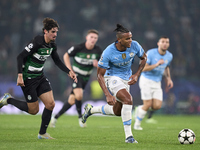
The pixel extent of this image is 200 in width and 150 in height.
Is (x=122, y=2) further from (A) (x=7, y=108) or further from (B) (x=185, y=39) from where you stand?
(A) (x=7, y=108)

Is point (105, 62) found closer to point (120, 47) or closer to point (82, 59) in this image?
point (120, 47)

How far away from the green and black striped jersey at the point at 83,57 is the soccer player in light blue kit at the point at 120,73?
11.8 ft

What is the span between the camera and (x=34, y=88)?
275 inches

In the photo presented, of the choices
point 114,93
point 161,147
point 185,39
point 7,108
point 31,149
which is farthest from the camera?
point 185,39

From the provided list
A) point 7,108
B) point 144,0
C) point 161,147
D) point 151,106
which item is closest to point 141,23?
point 144,0

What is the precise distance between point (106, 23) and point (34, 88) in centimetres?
1650

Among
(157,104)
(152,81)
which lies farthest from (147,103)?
(152,81)

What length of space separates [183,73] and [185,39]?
2.78 metres

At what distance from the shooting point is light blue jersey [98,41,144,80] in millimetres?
6648

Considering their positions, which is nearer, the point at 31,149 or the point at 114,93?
the point at 31,149

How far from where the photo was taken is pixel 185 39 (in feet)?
74.5

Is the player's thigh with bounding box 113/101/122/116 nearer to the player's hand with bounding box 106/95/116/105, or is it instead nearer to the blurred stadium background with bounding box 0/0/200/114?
the player's hand with bounding box 106/95/116/105

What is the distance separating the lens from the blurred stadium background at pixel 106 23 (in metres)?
21.2

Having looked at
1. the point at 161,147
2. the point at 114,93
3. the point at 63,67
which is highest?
the point at 63,67
